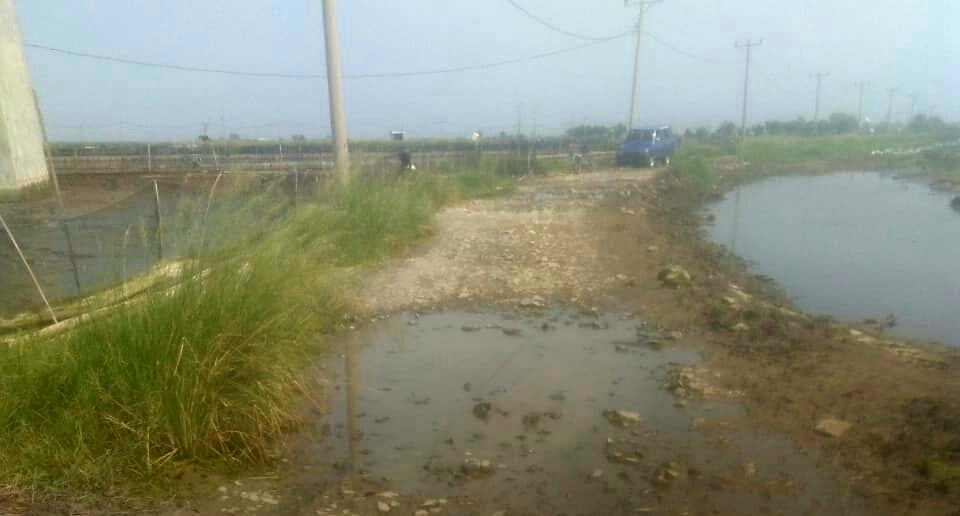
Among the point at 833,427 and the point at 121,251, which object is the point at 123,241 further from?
the point at 833,427

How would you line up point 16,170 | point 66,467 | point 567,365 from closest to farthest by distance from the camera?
1. point 66,467
2. point 567,365
3. point 16,170

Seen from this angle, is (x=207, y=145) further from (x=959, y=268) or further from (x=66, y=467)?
(x=66, y=467)

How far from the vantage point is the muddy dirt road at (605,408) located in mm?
4910

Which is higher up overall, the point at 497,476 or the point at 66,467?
the point at 66,467

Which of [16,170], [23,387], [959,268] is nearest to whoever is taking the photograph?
[23,387]

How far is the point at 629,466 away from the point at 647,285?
5741mm

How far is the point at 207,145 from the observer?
138 feet

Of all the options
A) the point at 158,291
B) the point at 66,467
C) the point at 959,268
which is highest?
the point at 158,291

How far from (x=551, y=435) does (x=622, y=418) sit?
0.64 meters

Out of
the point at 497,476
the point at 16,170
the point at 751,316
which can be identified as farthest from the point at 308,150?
the point at 497,476

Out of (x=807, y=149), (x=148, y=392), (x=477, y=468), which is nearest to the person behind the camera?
(x=148, y=392)

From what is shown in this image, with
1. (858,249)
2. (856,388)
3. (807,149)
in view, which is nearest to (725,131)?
(807,149)

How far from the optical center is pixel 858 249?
17.8 meters

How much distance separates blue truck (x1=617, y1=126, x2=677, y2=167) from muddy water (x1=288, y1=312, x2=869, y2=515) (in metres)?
30.1
